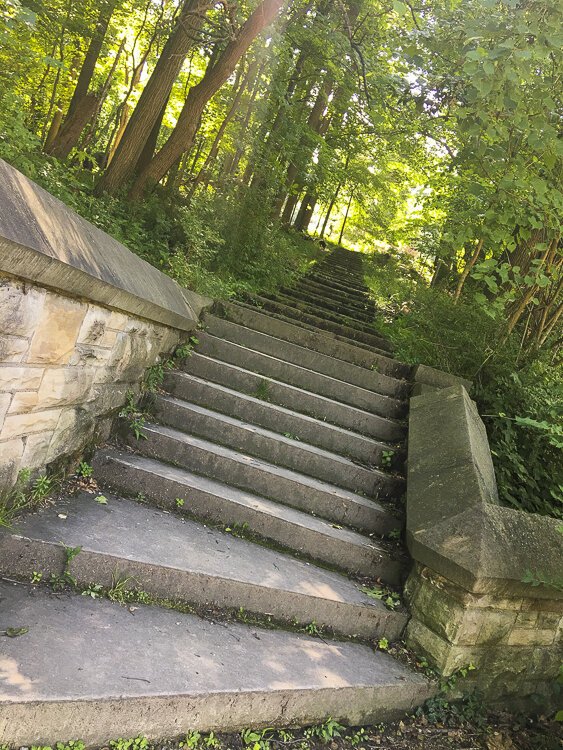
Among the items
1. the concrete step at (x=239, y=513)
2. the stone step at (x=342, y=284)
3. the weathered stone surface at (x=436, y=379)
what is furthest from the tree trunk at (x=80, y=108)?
the concrete step at (x=239, y=513)

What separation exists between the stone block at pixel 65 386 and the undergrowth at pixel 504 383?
8.17ft

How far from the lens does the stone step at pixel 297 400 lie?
438 cm

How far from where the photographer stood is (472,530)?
8.88 ft

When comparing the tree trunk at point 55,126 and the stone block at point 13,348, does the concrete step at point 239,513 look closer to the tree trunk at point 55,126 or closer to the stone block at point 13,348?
the stone block at point 13,348

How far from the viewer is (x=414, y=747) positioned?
8.10ft

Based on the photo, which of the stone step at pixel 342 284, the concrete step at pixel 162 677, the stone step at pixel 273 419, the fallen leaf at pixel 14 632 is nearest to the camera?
the concrete step at pixel 162 677

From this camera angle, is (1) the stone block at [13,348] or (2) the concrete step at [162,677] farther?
(1) the stone block at [13,348]

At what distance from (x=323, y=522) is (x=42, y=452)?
1.81m

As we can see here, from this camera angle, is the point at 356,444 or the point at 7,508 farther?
the point at 356,444

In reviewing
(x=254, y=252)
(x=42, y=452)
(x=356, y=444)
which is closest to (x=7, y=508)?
(x=42, y=452)

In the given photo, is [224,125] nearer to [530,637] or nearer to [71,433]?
[71,433]

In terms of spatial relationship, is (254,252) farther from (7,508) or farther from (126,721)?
(126,721)

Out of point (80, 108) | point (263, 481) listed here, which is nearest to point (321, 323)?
point (263, 481)

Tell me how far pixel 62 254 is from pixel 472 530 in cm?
243
